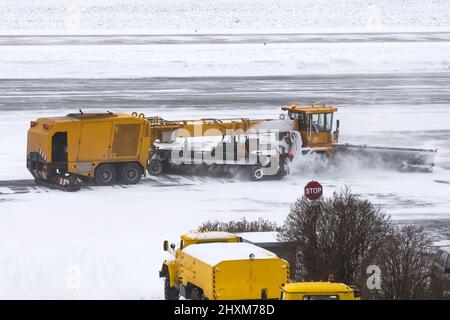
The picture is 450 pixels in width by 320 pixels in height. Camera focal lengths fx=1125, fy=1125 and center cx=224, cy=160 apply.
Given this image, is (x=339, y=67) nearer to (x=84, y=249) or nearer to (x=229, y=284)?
(x=84, y=249)

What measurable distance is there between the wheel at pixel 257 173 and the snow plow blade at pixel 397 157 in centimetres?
362

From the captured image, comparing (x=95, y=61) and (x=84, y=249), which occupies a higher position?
(x=95, y=61)

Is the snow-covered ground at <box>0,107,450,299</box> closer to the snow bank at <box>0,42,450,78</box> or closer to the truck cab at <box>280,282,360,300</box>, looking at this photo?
the truck cab at <box>280,282,360,300</box>

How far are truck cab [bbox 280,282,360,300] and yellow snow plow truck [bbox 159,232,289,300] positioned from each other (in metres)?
1.83

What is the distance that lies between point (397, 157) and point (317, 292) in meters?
26.8

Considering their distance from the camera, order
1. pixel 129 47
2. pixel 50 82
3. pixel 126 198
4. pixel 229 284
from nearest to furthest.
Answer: pixel 229 284 < pixel 126 198 < pixel 50 82 < pixel 129 47

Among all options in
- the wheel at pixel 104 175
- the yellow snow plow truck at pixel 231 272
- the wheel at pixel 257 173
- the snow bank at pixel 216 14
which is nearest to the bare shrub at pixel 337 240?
the yellow snow plow truck at pixel 231 272

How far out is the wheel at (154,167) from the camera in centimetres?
4356

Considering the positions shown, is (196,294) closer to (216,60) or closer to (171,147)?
(171,147)

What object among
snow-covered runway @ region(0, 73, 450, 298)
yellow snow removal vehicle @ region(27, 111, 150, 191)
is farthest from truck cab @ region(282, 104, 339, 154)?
yellow snow removal vehicle @ region(27, 111, 150, 191)

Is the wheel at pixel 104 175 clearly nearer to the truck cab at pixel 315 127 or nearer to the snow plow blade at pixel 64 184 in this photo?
the snow plow blade at pixel 64 184

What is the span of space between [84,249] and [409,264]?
34.9 ft
